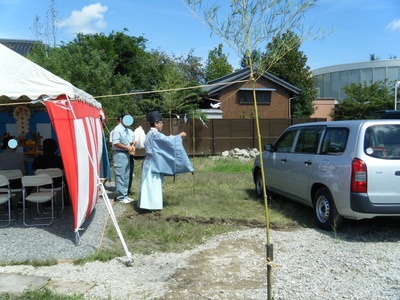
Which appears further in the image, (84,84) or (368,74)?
(368,74)

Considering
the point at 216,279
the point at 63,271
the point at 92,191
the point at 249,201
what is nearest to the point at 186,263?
the point at 216,279

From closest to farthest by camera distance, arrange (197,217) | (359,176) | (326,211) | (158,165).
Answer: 1. (359,176)
2. (326,211)
3. (197,217)
4. (158,165)

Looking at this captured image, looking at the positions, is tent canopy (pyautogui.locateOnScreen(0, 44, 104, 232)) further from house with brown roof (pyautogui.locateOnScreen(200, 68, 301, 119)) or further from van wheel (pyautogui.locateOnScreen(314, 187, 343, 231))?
house with brown roof (pyautogui.locateOnScreen(200, 68, 301, 119))

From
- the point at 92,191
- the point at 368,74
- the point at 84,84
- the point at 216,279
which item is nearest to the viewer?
the point at 216,279

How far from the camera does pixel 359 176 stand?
5367mm

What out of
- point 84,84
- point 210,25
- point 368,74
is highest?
point 368,74

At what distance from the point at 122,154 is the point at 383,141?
5108 millimetres

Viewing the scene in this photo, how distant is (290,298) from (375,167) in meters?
2.46

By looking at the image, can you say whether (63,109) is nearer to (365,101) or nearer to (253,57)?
(253,57)

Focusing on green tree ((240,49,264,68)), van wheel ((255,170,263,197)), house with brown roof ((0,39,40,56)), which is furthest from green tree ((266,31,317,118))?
green tree ((240,49,264,68))

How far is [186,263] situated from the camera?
194 inches

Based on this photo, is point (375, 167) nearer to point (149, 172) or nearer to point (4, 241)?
point (149, 172)

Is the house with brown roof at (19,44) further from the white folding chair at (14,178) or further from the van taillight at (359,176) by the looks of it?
the van taillight at (359,176)

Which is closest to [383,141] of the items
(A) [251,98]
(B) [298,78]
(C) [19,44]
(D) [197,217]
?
(D) [197,217]
